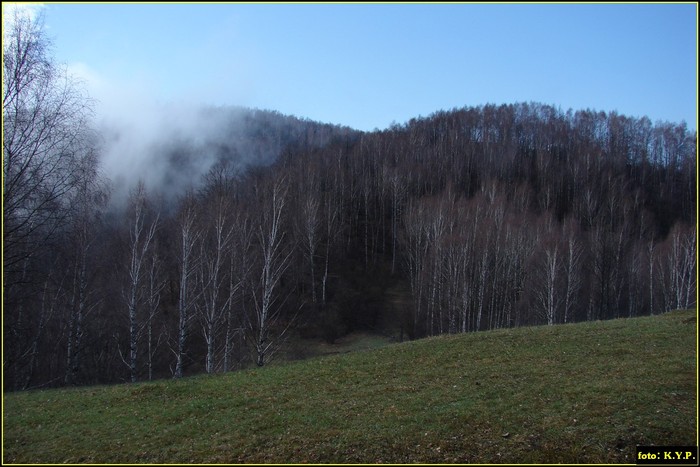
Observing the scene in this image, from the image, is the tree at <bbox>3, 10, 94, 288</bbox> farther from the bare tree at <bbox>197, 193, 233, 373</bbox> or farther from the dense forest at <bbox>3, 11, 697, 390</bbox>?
the bare tree at <bbox>197, 193, 233, 373</bbox>

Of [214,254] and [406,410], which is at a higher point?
[214,254]

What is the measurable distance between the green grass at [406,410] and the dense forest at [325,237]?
5.48 m

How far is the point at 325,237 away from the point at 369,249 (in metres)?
10.3

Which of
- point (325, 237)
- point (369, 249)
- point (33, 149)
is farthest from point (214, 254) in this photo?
point (369, 249)

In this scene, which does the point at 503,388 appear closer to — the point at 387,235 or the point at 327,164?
the point at 387,235

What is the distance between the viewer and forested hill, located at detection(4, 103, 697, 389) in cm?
3039

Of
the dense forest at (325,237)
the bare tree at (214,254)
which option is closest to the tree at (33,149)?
the dense forest at (325,237)

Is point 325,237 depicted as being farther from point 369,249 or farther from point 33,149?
point 33,149

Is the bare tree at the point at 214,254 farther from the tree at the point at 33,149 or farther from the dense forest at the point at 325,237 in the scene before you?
the tree at the point at 33,149

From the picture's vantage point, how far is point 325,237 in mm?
64312

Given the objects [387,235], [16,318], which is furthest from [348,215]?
[16,318]

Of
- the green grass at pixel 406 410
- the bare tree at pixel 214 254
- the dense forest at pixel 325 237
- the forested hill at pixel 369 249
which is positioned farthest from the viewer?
the forested hill at pixel 369 249

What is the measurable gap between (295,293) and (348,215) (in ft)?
79.8

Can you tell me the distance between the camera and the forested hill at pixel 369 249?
99.7 ft
